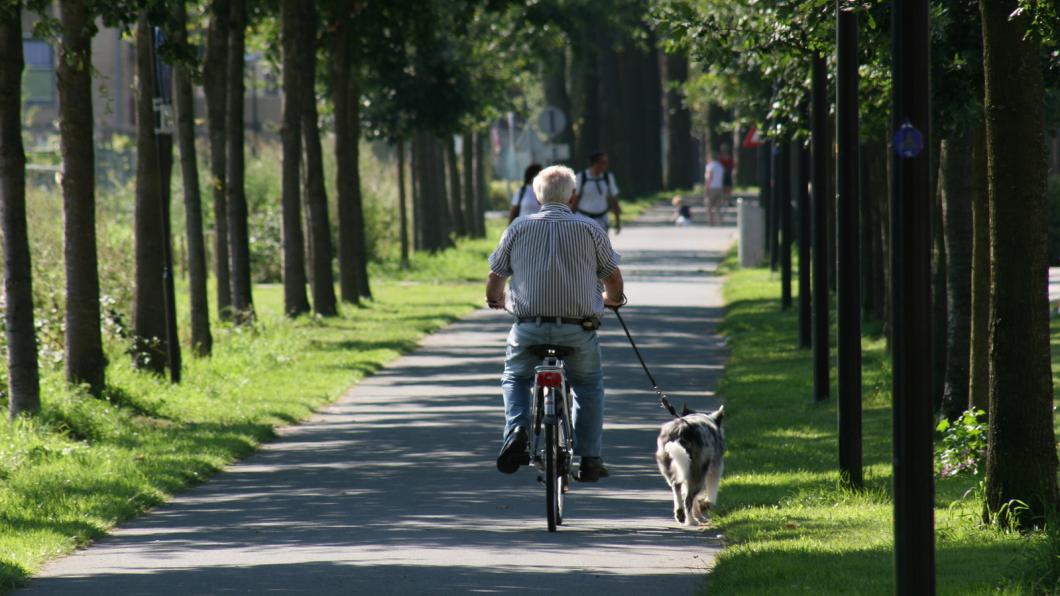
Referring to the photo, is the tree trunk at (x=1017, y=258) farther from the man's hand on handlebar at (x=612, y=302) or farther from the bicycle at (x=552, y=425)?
the man's hand on handlebar at (x=612, y=302)

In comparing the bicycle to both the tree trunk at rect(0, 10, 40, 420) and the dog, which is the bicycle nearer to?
the dog

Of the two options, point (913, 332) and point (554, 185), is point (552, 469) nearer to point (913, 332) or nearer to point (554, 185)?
point (554, 185)

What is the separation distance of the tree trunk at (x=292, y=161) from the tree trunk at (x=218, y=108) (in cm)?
174

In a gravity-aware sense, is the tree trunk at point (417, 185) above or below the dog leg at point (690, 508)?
A: above

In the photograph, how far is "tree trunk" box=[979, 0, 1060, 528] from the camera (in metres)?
8.20

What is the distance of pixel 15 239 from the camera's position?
13336 millimetres

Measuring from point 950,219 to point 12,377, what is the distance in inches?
252

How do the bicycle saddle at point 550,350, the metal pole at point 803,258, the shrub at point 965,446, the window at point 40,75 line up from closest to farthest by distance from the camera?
the bicycle saddle at point 550,350
the shrub at point 965,446
the metal pole at point 803,258
the window at point 40,75

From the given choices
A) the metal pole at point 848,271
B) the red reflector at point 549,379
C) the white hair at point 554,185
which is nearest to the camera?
the red reflector at point 549,379

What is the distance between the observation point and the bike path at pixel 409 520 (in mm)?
8156

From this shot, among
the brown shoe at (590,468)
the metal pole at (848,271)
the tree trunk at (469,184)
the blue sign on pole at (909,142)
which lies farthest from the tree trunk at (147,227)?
the tree trunk at (469,184)

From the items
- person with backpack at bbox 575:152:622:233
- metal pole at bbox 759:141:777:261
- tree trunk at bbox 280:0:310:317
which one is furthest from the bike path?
metal pole at bbox 759:141:777:261

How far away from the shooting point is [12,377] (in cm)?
1350

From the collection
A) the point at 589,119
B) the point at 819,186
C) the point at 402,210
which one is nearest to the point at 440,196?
the point at 402,210
